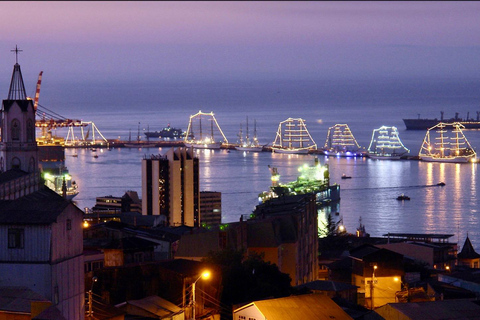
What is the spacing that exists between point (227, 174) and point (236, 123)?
28.1 metres

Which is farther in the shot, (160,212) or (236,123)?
(236,123)

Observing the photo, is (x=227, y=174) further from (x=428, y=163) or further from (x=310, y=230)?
(x=310, y=230)

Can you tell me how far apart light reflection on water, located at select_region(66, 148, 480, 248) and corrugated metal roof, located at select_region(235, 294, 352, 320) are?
345 inches

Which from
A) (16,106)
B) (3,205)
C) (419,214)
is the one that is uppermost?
(16,106)

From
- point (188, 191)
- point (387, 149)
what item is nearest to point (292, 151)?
point (387, 149)

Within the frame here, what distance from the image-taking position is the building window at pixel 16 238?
11.2 ft

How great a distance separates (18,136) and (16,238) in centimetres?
327

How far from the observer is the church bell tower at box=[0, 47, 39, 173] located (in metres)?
6.44

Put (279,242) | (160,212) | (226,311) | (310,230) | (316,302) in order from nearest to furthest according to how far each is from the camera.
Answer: (316,302) → (226,311) → (279,242) → (310,230) → (160,212)

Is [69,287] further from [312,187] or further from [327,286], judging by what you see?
[312,187]

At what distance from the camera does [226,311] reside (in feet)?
15.5

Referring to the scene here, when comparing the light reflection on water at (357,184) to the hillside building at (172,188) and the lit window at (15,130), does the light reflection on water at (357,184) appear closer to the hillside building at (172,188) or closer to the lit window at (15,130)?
the hillside building at (172,188)

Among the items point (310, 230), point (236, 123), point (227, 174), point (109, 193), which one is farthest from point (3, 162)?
point (236, 123)

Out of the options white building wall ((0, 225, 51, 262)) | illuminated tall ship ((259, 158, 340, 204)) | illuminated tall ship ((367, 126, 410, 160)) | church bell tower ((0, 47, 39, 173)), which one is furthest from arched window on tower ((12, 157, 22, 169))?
illuminated tall ship ((367, 126, 410, 160))
